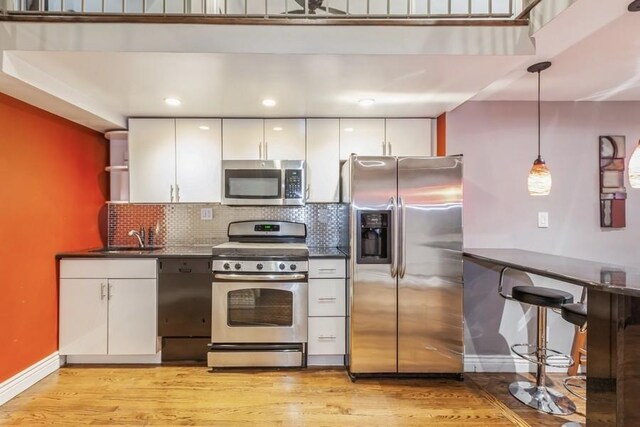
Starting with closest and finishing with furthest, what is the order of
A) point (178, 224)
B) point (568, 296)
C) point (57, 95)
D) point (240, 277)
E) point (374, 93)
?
point (568, 296) < point (57, 95) < point (374, 93) < point (240, 277) < point (178, 224)

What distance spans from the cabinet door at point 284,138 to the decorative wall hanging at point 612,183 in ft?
8.20

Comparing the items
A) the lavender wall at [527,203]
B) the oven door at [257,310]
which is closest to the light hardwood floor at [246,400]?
the oven door at [257,310]

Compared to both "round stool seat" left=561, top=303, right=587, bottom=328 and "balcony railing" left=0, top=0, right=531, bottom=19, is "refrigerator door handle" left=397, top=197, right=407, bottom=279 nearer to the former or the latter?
"round stool seat" left=561, top=303, right=587, bottom=328

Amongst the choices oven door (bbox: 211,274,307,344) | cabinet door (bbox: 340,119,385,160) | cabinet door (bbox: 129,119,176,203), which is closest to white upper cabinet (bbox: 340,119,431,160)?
cabinet door (bbox: 340,119,385,160)

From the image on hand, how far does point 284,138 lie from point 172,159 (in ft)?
3.39

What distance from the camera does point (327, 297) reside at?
289 centimetres

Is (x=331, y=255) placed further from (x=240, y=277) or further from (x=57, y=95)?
(x=57, y=95)

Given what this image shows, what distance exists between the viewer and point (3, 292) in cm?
239

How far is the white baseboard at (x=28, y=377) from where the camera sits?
2.39 m

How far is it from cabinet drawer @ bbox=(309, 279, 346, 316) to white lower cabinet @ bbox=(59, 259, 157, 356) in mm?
1287

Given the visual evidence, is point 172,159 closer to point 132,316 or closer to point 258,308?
point 132,316

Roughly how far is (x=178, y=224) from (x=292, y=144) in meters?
1.39

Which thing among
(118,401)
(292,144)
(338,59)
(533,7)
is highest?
(533,7)

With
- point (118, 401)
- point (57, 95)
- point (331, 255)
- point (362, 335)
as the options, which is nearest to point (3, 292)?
point (118, 401)
